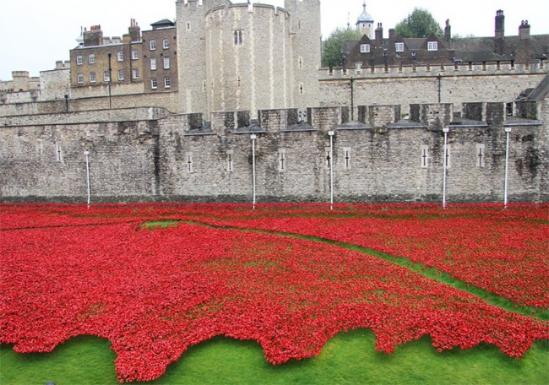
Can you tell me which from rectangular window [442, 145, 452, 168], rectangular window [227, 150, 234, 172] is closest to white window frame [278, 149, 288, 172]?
rectangular window [227, 150, 234, 172]

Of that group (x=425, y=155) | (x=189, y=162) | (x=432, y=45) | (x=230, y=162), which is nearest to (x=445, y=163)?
(x=425, y=155)

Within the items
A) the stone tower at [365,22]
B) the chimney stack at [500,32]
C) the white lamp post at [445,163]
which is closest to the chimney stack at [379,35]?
the chimney stack at [500,32]

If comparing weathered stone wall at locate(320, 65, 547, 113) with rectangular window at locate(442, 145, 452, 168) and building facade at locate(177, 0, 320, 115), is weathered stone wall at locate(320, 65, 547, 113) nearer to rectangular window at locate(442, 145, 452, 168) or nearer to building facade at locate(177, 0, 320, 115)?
building facade at locate(177, 0, 320, 115)

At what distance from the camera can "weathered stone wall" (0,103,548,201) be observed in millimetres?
21781

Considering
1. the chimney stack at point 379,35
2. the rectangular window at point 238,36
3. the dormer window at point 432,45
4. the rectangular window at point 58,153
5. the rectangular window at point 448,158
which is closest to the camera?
the rectangular window at point 448,158

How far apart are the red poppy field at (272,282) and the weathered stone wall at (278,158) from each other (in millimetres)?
2002

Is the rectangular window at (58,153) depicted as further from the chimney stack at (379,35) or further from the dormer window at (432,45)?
the dormer window at (432,45)

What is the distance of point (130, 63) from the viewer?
5391 cm

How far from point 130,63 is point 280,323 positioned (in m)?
48.3

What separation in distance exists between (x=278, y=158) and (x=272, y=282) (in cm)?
1117

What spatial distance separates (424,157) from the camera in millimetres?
22328

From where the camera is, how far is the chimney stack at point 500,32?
46.1 meters

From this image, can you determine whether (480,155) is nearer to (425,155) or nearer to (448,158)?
(448,158)

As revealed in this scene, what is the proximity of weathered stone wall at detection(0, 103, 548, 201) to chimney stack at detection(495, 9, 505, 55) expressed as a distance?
2763cm
